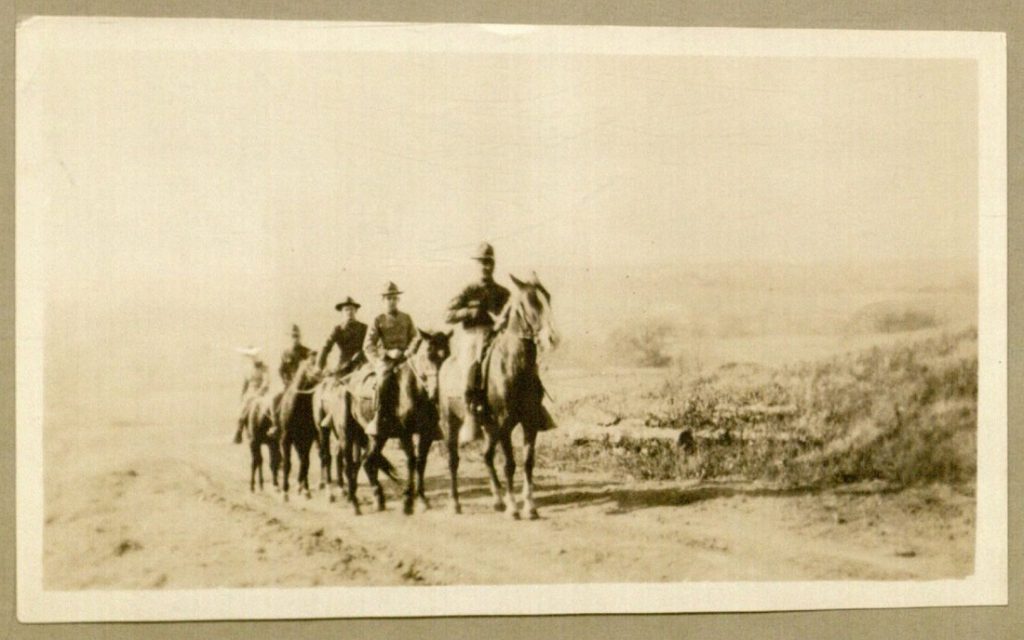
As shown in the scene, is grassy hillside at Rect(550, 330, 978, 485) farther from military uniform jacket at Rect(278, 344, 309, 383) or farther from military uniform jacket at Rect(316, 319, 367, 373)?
military uniform jacket at Rect(278, 344, 309, 383)

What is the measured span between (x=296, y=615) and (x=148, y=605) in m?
0.34

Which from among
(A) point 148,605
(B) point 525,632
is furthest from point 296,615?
(B) point 525,632

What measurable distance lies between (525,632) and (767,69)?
57.7 inches

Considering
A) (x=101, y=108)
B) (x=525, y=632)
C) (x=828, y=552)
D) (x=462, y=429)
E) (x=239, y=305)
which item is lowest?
(x=525, y=632)

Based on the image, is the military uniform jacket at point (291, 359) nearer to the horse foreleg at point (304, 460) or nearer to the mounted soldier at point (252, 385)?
the mounted soldier at point (252, 385)

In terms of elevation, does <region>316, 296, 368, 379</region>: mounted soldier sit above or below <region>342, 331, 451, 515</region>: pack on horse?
above

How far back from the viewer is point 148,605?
2338 mm

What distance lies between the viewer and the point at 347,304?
7.73 ft

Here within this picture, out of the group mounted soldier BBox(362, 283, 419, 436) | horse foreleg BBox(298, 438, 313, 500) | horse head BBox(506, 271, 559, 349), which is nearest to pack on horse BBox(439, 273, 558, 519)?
horse head BBox(506, 271, 559, 349)

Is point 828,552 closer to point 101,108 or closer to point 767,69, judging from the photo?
point 767,69

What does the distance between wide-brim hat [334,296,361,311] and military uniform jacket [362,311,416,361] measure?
6 cm

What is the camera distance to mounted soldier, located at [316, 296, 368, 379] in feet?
7.73

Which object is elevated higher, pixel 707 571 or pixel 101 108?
pixel 101 108
